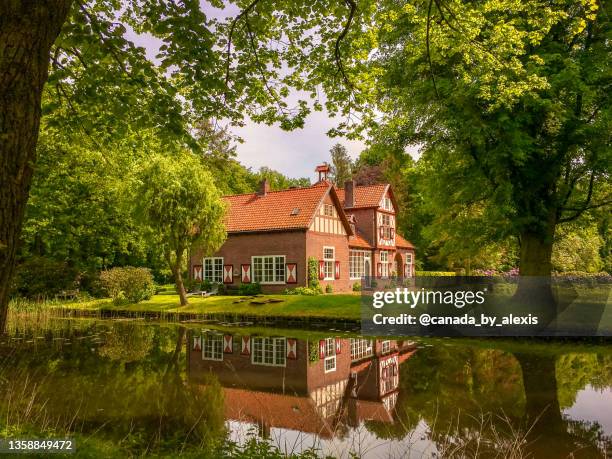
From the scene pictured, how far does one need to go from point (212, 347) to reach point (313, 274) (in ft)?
43.4

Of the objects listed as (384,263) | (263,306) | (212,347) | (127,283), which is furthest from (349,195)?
(212,347)

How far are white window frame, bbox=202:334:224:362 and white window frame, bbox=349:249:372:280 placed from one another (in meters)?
16.6

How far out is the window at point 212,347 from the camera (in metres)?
12.4

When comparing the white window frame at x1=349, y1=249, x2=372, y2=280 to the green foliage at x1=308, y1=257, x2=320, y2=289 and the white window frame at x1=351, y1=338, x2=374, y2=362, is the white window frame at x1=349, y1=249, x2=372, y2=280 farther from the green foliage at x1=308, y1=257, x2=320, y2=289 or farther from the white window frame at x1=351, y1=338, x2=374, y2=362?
the white window frame at x1=351, y1=338, x2=374, y2=362

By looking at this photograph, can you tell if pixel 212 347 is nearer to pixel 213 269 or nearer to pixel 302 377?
pixel 302 377

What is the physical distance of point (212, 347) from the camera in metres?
13.7

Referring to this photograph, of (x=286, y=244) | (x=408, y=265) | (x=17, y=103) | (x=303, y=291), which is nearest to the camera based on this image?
(x=17, y=103)

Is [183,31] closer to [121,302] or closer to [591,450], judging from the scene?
[591,450]

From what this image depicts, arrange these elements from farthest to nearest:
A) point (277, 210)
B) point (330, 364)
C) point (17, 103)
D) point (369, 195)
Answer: point (369, 195), point (277, 210), point (330, 364), point (17, 103)

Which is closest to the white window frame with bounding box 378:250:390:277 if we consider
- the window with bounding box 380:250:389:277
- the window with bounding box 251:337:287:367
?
the window with bounding box 380:250:389:277

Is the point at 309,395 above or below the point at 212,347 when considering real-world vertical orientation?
below

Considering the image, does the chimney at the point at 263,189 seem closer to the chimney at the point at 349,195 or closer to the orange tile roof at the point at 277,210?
the orange tile roof at the point at 277,210

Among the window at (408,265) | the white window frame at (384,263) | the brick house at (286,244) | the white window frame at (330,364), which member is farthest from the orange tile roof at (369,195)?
the white window frame at (330,364)

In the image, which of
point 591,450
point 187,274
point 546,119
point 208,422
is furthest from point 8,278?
point 187,274
